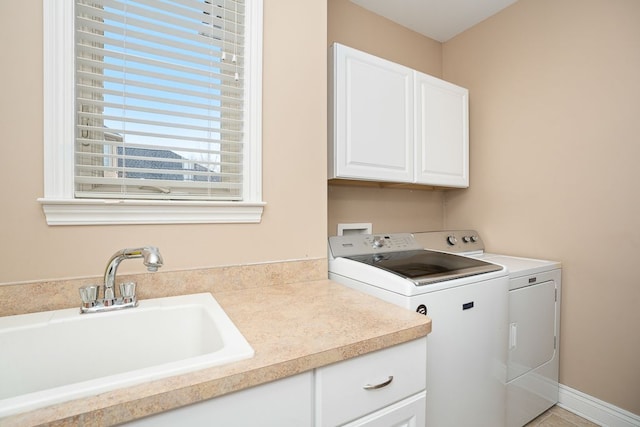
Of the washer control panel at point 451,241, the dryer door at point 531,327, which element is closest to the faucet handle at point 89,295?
the washer control panel at point 451,241

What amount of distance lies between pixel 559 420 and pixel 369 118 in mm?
2121

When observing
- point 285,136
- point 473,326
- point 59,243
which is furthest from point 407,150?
point 59,243

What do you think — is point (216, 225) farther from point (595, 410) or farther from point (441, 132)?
point (595, 410)

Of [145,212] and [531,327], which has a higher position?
[145,212]

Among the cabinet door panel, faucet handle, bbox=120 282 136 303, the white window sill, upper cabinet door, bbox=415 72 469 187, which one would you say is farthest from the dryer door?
faucet handle, bbox=120 282 136 303

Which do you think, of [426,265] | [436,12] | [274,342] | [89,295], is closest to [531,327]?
[426,265]

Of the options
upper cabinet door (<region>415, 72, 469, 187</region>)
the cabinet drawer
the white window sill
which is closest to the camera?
the cabinet drawer

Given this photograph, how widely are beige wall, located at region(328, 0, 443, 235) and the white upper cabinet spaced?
1.18ft

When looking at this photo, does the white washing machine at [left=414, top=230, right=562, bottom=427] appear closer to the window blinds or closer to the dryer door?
the dryer door

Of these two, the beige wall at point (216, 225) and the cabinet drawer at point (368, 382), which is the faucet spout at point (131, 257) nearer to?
the beige wall at point (216, 225)

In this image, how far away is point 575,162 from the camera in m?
1.87

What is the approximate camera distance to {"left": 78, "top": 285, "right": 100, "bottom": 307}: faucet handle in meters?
0.96

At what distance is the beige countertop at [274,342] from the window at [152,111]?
1.40ft

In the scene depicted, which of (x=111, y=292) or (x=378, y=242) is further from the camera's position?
(x=378, y=242)
